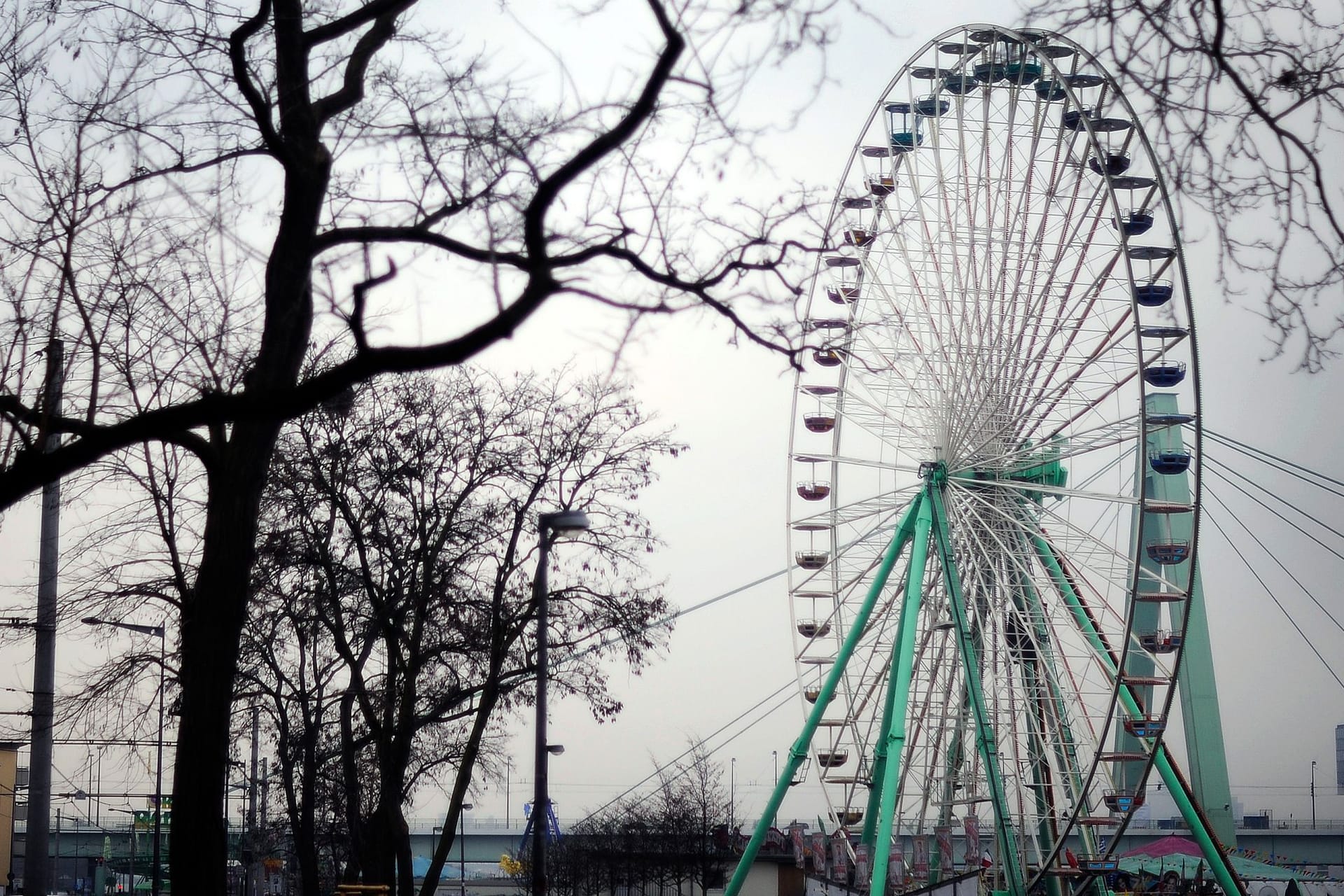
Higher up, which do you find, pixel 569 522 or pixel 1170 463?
pixel 1170 463

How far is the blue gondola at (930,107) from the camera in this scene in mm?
32375

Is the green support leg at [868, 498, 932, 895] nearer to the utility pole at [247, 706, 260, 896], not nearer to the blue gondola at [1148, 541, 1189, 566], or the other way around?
the blue gondola at [1148, 541, 1189, 566]

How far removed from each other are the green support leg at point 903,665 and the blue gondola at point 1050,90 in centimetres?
798

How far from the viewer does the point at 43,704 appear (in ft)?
54.2

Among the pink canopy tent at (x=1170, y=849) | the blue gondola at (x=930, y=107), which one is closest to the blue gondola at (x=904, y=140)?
the blue gondola at (x=930, y=107)

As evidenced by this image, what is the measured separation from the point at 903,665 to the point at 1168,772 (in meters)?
7.22

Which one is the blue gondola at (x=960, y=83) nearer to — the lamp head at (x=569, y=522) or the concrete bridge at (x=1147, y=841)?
the lamp head at (x=569, y=522)

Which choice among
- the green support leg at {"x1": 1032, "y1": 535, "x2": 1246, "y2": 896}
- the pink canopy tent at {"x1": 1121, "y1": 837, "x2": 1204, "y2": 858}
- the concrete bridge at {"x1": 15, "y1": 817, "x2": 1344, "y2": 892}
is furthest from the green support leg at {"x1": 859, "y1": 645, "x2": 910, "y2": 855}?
the concrete bridge at {"x1": 15, "y1": 817, "x2": 1344, "y2": 892}

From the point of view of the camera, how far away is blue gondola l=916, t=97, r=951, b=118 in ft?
106

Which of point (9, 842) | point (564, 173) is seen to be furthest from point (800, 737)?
point (9, 842)

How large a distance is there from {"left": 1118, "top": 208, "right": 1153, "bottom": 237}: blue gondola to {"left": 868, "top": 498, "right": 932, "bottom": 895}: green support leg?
666 cm

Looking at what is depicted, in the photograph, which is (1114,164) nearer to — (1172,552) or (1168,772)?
(1172,552)

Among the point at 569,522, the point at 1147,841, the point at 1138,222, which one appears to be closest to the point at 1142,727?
the point at 1138,222

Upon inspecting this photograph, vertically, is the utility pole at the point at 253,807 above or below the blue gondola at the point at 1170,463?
below
